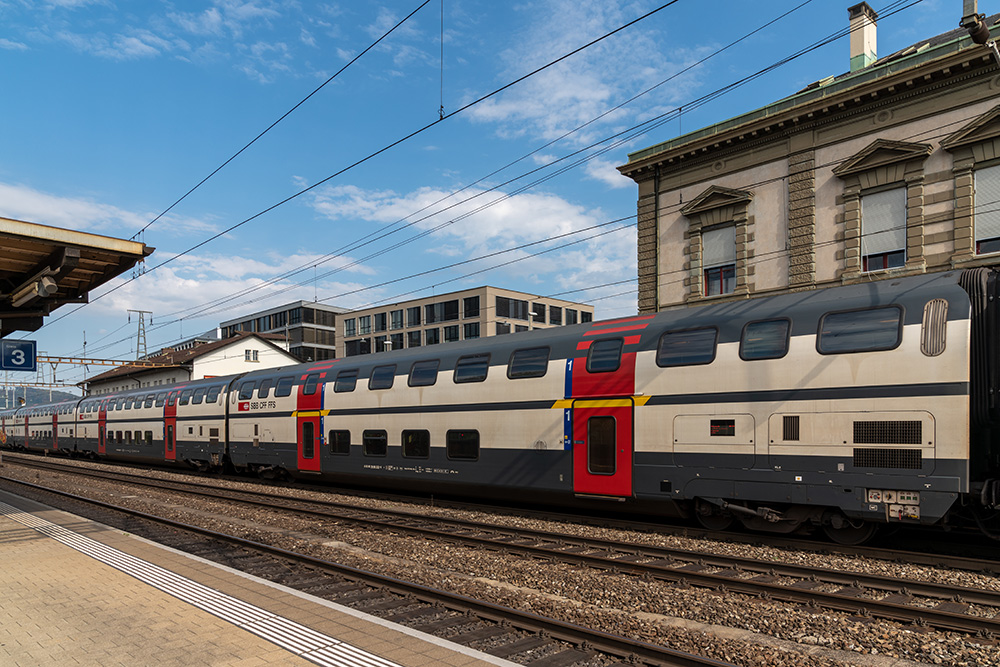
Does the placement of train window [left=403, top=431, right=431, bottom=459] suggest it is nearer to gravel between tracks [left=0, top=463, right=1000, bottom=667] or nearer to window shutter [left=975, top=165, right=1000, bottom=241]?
gravel between tracks [left=0, top=463, right=1000, bottom=667]

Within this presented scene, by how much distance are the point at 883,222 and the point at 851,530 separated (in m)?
13.6

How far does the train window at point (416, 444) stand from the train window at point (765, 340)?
8.64 meters

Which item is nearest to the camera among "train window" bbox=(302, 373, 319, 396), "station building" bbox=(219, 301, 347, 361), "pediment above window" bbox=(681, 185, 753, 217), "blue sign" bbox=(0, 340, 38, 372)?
"blue sign" bbox=(0, 340, 38, 372)

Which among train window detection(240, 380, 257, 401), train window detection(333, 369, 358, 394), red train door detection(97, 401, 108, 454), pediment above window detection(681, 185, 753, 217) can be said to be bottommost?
red train door detection(97, 401, 108, 454)

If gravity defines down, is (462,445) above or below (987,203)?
below

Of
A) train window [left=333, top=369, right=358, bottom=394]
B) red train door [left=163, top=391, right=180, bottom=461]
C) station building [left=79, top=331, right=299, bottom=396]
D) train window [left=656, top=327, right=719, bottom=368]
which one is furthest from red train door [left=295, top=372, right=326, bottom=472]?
station building [left=79, top=331, right=299, bottom=396]

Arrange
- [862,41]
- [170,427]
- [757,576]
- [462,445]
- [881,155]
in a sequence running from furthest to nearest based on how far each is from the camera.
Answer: [170,427], [862,41], [881,155], [462,445], [757,576]

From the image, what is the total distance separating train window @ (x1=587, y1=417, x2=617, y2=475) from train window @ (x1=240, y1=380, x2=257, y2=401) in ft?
50.3

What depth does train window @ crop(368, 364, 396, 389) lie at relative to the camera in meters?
18.8

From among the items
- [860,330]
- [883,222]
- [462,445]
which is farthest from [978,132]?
[462,445]

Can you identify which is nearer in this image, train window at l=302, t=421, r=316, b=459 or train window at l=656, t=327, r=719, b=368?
train window at l=656, t=327, r=719, b=368

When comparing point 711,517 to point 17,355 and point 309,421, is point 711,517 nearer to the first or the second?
point 309,421

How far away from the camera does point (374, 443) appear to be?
19.1 metres

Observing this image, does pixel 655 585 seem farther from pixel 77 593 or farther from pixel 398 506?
pixel 398 506
